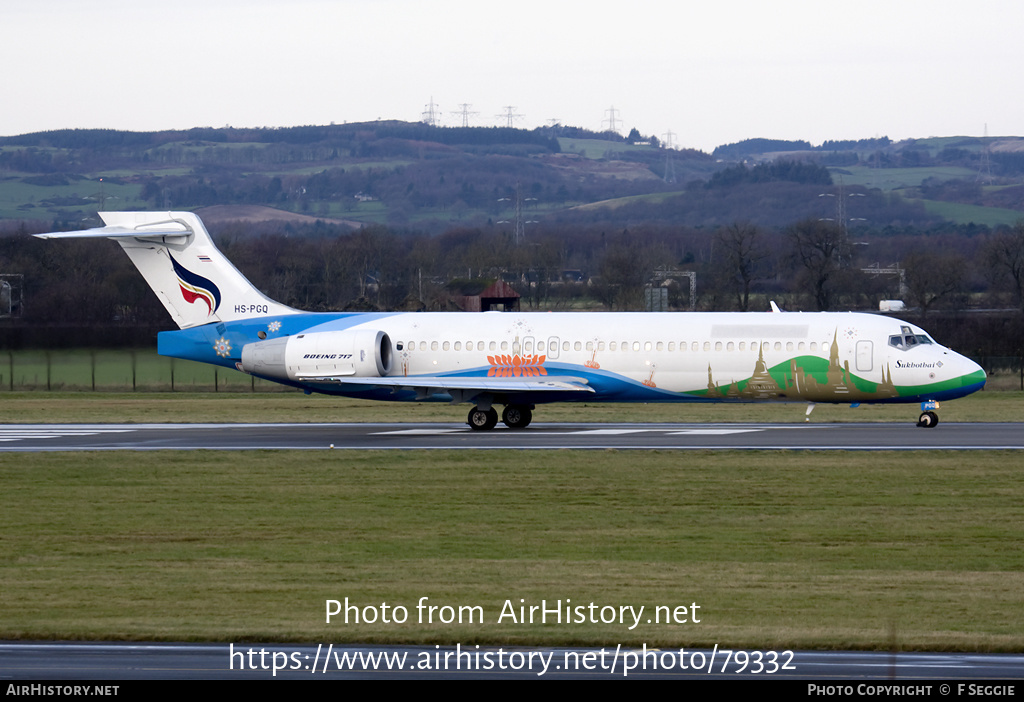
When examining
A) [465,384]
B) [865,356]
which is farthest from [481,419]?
[865,356]

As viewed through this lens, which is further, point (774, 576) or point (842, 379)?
point (842, 379)

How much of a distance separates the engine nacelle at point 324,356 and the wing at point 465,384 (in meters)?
0.32

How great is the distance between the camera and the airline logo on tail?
131 ft

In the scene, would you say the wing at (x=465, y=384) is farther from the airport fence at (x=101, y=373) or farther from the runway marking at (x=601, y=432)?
the airport fence at (x=101, y=373)

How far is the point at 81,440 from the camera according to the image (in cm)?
3569

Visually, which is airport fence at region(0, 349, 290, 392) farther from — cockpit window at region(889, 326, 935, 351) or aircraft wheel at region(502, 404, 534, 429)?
cockpit window at region(889, 326, 935, 351)

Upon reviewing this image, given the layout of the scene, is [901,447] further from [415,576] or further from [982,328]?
[982,328]

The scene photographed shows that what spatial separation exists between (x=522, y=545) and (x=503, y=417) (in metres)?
18.9

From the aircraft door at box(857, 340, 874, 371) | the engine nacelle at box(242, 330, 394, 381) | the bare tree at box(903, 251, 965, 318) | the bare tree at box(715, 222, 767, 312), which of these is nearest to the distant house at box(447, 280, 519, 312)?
the bare tree at box(715, 222, 767, 312)

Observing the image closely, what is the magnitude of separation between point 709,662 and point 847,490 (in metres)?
13.3

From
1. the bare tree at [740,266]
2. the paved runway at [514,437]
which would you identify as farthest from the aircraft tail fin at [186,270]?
the bare tree at [740,266]

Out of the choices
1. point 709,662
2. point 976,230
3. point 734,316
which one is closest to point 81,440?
point 734,316

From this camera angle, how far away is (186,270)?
40.4 m

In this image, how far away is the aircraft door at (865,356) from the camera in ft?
120
